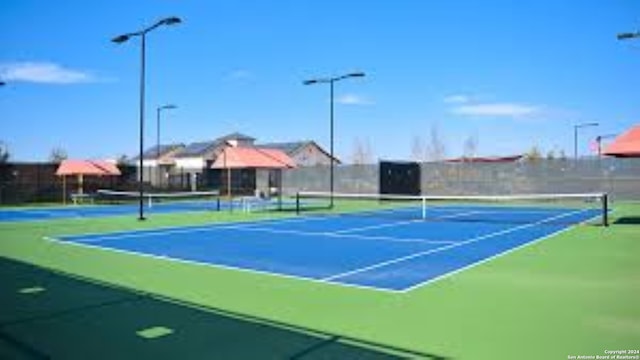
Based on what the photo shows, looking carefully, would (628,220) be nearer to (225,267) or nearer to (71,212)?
(225,267)

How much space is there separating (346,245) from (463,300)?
635 centimetres

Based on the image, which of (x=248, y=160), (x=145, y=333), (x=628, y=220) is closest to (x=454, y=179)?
(x=248, y=160)

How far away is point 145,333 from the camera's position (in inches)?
255

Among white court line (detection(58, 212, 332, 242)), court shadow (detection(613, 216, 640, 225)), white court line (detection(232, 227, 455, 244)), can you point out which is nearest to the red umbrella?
white court line (detection(58, 212, 332, 242))

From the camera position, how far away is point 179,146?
255 ft

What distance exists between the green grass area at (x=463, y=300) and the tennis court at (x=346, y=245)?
2.00 feet

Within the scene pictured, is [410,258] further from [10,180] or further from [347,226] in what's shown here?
[10,180]

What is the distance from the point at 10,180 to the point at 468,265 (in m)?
33.3

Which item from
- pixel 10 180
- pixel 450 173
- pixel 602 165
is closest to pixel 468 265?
pixel 602 165

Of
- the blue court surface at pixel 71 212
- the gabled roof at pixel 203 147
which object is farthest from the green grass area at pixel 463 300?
the gabled roof at pixel 203 147

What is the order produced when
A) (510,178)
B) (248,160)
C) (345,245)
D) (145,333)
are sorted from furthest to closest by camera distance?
(510,178) < (248,160) < (345,245) < (145,333)

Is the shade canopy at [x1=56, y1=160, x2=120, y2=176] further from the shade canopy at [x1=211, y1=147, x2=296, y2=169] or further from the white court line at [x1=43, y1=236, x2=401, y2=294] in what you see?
the white court line at [x1=43, y1=236, x2=401, y2=294]

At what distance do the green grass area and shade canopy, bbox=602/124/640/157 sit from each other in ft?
22.3

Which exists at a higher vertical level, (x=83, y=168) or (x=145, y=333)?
(x=83, y=168)
